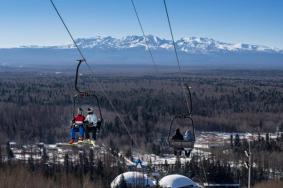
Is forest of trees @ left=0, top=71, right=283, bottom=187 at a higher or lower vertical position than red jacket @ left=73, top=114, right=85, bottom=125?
lower

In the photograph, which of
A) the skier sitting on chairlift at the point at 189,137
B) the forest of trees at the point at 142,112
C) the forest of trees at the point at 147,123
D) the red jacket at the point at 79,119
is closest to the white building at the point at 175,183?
the forest of trees at the point at 147,123

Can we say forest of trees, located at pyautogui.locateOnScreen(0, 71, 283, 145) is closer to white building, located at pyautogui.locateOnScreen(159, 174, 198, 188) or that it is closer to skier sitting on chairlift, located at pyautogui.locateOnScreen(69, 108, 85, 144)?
white building, located at pyautogui.locateOnScreen(159, 174, 198, 188)

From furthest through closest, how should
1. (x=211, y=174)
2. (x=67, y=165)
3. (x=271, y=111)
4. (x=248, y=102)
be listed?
(x=248, y=102) < (x=271, y=111) < (x=211, y=174) < (x=67, y=165)

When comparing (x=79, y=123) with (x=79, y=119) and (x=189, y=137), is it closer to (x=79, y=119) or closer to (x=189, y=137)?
(x=79, y=119)

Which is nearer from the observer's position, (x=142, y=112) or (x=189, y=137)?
(x=189, y=137)

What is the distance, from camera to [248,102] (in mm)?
113688

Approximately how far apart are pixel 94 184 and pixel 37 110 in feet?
160

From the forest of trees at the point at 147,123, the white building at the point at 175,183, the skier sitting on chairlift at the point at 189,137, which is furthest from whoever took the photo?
the forest of trees at the point at 147,123

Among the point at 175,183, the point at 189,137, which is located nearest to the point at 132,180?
the point at 175,183

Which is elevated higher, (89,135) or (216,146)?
(89,135)

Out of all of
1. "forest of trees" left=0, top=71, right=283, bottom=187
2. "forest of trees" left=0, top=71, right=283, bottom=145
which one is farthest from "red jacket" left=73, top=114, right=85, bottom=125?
"forest of trees" left=0, top=71, right=283, bottom=145

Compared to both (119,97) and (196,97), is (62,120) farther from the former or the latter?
(196,97)

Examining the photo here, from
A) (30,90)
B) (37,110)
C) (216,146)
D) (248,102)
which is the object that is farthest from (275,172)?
(30,90)

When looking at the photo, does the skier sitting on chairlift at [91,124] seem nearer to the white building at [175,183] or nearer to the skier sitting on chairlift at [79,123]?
the skier sitting on chairlift at [79,123]
